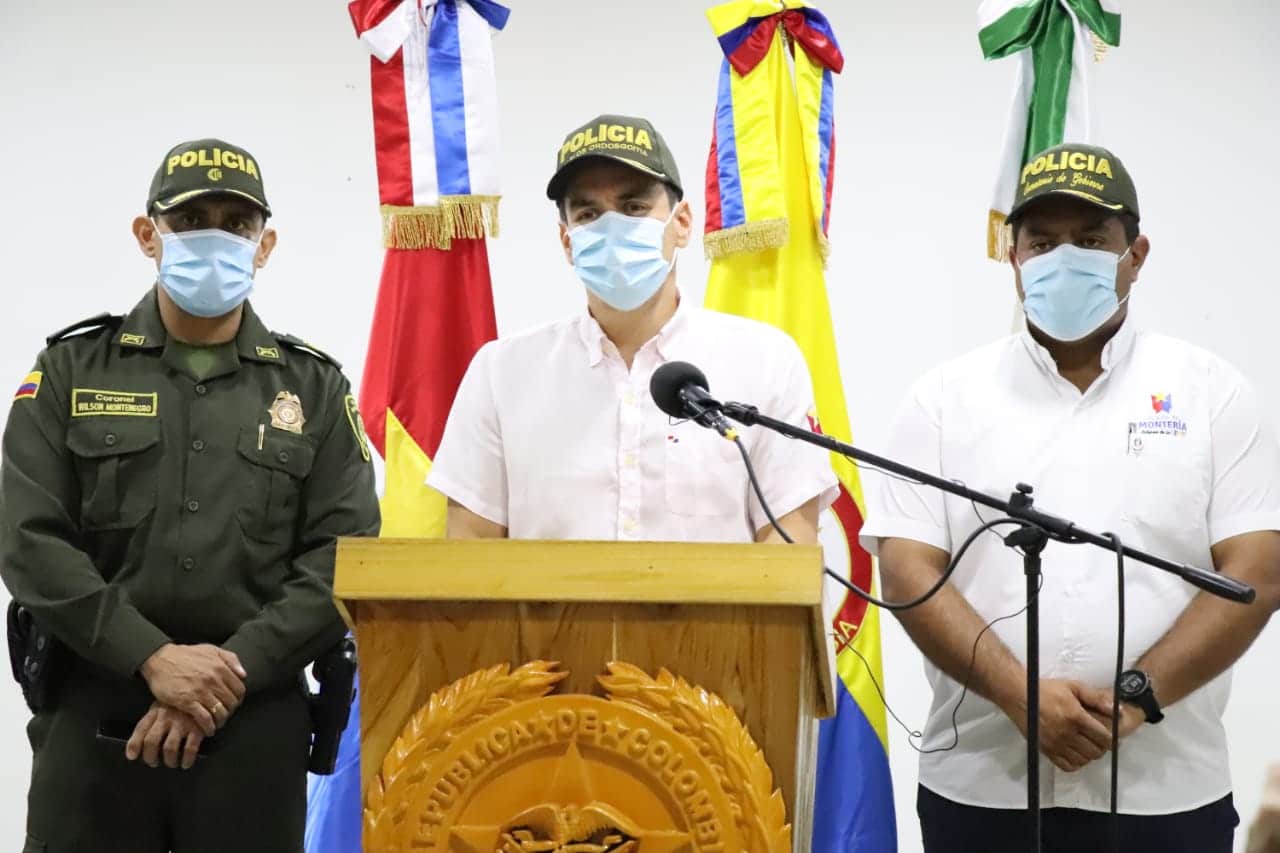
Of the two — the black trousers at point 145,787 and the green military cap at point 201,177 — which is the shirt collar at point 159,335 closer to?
the green military cap at point 201,177

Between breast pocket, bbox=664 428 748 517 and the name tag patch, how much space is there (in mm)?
906

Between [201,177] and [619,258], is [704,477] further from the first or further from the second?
[201,177]

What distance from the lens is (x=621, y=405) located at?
2559 millimetres

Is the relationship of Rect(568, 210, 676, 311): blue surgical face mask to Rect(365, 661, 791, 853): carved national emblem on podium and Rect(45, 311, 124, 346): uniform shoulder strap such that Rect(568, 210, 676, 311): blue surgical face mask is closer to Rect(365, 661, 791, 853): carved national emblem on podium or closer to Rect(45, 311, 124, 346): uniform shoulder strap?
Rect(45, 311, 124, 346): uniform shoulder strap

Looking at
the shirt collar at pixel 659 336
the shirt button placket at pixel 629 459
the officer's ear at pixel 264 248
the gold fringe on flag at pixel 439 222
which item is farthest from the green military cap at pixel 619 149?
the gold fringe on flag at pixel 439 222

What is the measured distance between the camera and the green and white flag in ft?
11.0

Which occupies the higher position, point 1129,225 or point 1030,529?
point 1129,225

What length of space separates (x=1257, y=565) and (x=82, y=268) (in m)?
3.37

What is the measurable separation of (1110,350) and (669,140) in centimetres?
199

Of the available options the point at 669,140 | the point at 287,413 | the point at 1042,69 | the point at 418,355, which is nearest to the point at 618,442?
the point at 287,413

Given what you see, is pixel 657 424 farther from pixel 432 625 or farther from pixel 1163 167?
pixel 1163 167

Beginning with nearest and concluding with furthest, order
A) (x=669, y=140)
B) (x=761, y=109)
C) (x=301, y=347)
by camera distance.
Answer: (x=301, y=347) → (x=761, y=109) → (x=669, y=140)

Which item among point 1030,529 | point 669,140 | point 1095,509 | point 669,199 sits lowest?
point 1030,529

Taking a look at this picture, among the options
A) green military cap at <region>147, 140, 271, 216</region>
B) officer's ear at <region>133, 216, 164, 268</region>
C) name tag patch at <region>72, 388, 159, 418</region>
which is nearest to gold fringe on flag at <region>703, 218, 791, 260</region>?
green military cap at <region>147, 140, 271, 216</region>
